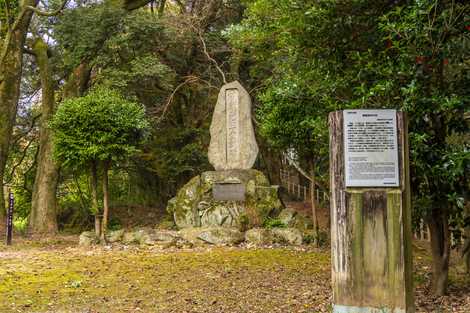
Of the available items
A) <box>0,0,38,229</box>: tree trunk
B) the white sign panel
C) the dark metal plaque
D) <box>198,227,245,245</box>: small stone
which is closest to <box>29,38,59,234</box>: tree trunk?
<box>0,0,38,229</box>: tree trunk

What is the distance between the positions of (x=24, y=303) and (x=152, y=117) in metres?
11.5

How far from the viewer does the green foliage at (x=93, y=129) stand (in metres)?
12.1

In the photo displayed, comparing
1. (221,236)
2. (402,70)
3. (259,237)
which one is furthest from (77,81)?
(402,70)

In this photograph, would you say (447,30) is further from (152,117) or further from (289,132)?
(152,117)

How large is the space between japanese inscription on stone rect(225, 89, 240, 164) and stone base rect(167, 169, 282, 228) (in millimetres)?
585

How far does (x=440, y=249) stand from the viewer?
20.9 feet

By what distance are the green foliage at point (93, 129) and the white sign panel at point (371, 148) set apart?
8.19 meters

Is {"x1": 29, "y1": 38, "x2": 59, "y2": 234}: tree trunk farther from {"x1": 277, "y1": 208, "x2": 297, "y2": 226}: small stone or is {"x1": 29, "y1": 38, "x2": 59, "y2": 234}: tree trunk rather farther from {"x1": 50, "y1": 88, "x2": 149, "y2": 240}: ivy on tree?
{"x1": 277, "y1": 208, "x2": 297, "y2": 226}: small stone

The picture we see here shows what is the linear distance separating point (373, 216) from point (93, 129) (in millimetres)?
8808

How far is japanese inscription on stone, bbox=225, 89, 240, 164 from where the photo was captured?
14172 mm

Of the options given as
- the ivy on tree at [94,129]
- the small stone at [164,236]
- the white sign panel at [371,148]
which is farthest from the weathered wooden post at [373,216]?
the ivy on tree at [94,129]

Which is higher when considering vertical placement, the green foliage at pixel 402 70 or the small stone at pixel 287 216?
the green foliage at pixel 402 70

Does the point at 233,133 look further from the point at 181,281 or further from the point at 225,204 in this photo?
the point at 181,281

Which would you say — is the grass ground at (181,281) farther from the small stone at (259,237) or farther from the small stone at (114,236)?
the small stone at (114,236)
